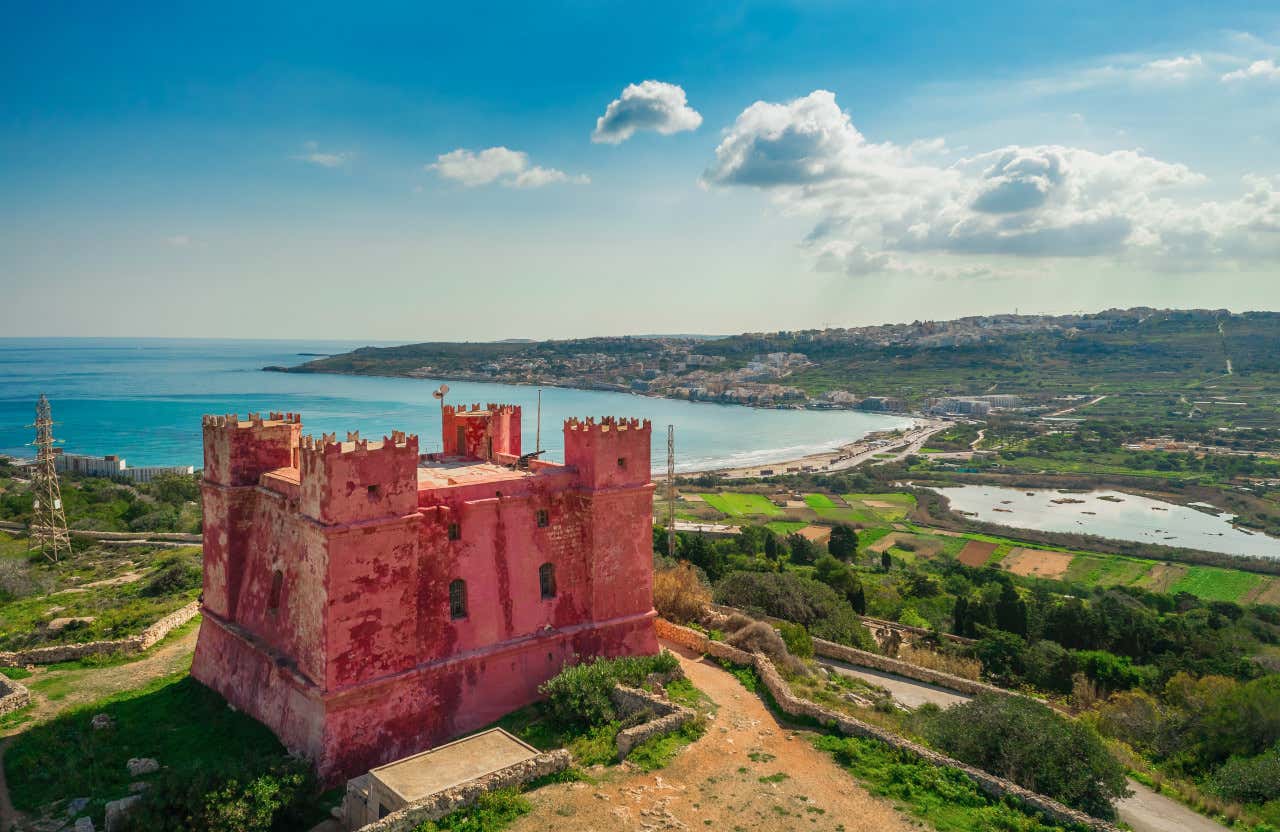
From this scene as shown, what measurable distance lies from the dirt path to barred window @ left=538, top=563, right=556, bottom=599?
465 cm

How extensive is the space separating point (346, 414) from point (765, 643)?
113 meters

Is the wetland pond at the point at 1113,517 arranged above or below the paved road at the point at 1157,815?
below

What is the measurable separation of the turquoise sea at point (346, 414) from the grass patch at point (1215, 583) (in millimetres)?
50394

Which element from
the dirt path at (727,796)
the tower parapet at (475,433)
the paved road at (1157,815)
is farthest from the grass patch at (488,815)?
the paved road at (1157,815)

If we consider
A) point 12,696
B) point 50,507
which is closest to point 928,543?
point 12,696

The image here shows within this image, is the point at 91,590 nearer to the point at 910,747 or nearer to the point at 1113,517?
the point at 910,747

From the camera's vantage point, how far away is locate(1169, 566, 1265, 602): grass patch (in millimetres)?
45281

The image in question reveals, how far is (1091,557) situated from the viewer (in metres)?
53.9

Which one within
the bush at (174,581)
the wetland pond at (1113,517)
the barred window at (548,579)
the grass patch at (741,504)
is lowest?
the wetland pond at (1113,517)

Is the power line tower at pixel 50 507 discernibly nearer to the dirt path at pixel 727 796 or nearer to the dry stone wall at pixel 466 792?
the dry stone wall at pixel 466 792

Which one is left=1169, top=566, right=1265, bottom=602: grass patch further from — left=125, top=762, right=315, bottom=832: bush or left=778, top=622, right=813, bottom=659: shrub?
left=125, top=762, right=315, bottom=832: bush

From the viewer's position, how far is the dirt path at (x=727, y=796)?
1177cm

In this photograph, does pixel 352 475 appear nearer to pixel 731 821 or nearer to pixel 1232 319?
pixel 731 821

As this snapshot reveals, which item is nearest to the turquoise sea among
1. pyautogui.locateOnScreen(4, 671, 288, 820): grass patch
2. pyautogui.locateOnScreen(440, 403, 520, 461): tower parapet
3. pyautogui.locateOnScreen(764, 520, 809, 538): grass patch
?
pyautogui.locateOnScreen(764, 520, 809, 538): grass patch
